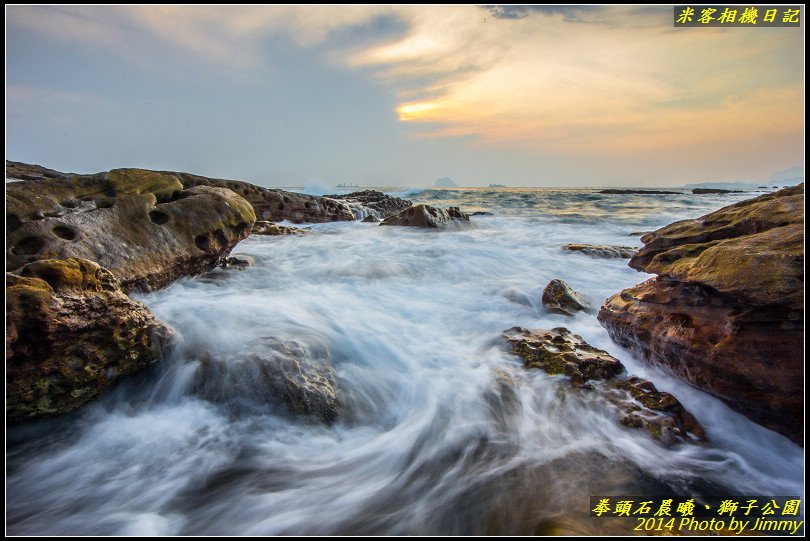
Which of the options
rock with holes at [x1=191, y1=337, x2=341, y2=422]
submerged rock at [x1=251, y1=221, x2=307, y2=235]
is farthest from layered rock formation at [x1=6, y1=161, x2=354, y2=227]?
rock with holes at [x1=191, y1=337, x2=341, y2=422]

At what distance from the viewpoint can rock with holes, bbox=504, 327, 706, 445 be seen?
9.52ft

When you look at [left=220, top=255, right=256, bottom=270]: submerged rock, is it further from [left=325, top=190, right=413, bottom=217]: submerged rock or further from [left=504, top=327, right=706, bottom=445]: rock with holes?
[left=325, top=190, right=413, bottom=217]: submerged rock

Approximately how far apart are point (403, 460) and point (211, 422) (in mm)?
1646

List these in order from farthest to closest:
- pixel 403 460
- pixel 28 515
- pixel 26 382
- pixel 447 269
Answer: pixel 447 269 < pixel 403 460 < pixel 26 382 < pixel 28 515

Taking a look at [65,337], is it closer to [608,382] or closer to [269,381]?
[269,381]

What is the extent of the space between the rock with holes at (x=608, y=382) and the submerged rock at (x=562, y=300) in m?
1.08

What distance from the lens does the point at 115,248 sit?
4.77m

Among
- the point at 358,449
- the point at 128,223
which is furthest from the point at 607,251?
the point at 128,223

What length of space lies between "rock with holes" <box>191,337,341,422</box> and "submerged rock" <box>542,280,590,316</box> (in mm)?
3528

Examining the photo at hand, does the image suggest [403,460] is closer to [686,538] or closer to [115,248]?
[686,538]

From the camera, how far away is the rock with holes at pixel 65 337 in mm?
2605

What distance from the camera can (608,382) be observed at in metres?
3.48

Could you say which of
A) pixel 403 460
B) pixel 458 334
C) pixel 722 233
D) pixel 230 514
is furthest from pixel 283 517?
pixel 722 233

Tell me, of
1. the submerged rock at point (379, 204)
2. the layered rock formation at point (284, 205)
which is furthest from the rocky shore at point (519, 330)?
the submerged rock at point (379, 204)
